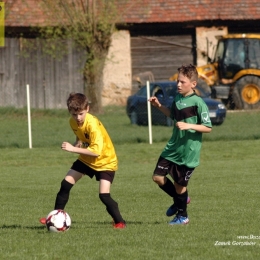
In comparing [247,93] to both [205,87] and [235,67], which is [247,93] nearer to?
[235,67]

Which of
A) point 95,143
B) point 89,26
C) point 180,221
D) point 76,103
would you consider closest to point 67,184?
point 95,143

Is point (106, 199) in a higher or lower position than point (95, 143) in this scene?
lower

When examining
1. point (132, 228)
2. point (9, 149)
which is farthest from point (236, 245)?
point (9, 149)

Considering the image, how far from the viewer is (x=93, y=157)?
9031 millimetres

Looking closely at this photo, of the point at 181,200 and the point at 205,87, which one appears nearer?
the point at 181,200

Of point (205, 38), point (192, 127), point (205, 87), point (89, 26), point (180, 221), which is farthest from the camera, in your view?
point (205, 38)

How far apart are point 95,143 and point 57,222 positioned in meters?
0.88

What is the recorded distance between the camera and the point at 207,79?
30297 mm

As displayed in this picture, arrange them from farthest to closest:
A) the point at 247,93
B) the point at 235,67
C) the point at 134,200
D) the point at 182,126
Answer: the point at 235,67, the point at 247,93, the point at 134,200, the point at 182,126

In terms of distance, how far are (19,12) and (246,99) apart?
11.1m

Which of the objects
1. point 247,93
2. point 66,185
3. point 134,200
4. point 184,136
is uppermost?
point 184,136

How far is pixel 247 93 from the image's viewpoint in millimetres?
29656

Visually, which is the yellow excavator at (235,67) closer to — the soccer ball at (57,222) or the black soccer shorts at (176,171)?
the black soccer shorts at (176,171)

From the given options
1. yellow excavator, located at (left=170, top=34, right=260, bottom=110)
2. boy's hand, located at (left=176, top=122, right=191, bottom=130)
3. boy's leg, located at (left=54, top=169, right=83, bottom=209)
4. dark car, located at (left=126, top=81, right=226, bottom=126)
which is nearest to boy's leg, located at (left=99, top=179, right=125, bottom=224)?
boy's leg, located at (left=54, top=169, right=83, bottom=209)
